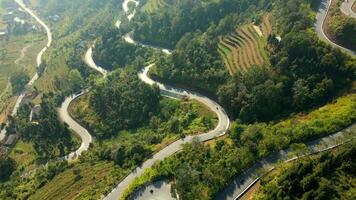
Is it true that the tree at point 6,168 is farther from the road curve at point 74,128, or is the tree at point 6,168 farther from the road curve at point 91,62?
the road curve at point 91,62

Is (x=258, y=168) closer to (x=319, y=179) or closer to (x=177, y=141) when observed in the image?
(x=319, y=179)

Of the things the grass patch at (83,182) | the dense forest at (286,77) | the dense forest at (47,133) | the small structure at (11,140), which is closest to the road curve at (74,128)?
the dense forest at (47,133)

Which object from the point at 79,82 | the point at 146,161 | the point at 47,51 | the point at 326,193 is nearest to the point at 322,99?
the point at 326,193

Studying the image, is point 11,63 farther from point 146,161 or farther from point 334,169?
point 334,169

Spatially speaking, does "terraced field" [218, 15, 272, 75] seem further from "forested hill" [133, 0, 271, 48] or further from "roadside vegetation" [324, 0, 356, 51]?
"roadside vegetation" [324, 0, 356, 51]

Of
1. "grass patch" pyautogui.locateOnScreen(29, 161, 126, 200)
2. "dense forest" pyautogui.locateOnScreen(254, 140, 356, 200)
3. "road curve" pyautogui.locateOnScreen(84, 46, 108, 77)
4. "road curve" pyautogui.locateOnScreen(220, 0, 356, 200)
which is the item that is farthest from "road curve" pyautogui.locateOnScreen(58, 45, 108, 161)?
"dense forest" pyautogui.locateOnScreen(254, 140, 356, 200)
